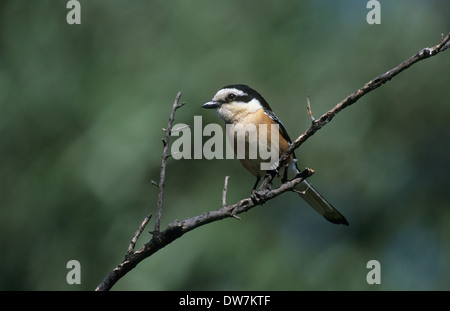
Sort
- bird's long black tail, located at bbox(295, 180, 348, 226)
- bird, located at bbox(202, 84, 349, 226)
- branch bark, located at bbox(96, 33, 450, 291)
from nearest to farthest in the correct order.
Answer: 1. branch bark, located at bbox(96, 33, 450, 291)
2. bird, located at bbox(202, 84, 349, 226)
3. bird's long black tail, located at bbox(295, 180, 348, 226)

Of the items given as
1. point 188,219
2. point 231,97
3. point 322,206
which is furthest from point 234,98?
point 188,219

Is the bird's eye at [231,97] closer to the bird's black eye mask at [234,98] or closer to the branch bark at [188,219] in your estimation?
the bird's black eye mask at [234,98]

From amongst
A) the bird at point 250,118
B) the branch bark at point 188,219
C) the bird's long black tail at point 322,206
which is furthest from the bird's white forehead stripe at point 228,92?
the branch bark at point 188,219

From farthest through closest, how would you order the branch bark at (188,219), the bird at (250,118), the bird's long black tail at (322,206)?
the bird's long black tail at (322,206) < the bird at (250,118) < the branch bark at (188,219)

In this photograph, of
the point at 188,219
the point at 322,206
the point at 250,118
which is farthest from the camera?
the point at 322,206

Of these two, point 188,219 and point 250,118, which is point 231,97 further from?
point 188,219

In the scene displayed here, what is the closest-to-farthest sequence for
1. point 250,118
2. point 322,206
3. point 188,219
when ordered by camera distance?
point 188,219 → point 250,118 → point 322,206

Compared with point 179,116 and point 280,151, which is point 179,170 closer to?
point 179,116

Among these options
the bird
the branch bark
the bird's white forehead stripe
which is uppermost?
the bird's white forehead stripe

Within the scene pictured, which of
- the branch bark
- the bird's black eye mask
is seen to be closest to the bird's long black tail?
the bird's black eye mask

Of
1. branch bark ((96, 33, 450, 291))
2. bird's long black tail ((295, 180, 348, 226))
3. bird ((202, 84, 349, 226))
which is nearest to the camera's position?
branch bark ((96, 33, 450, 291))

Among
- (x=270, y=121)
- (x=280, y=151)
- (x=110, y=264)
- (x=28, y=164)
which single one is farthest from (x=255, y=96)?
(x=28, y=164)

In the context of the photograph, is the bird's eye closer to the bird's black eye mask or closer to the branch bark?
the bird's black eye mask

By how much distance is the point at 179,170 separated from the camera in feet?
20.0
